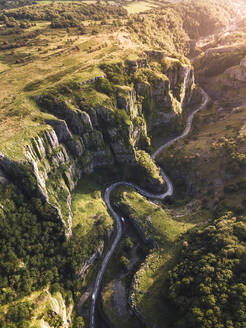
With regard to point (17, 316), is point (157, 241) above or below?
below

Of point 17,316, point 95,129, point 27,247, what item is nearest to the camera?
point 17,316

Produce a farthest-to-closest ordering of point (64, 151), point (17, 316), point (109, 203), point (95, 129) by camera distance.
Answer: point (95, 129) < point (109, 203) < point (64, 151) < point (17, 316)

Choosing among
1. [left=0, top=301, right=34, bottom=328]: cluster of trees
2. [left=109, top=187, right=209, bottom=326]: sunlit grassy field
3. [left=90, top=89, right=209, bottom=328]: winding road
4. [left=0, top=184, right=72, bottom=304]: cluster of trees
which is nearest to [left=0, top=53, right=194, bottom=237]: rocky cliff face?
[left=0, top=184, right=72, bottom=304]: cluster of trees

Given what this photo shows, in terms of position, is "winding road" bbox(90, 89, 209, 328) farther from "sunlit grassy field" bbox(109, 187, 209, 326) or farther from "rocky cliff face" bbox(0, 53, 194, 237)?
"rocky cliff face" bbox(0, 53, 194, 237)

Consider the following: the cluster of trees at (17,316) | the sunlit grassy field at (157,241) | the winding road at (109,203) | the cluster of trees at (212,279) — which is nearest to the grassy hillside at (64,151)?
the cluster of trees at (17,316)

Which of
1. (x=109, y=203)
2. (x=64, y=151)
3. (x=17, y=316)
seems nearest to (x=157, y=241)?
(x=109, y=203)

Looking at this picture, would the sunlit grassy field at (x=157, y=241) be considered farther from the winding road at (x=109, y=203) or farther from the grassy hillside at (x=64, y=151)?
the winding road at (x=109, y=203)

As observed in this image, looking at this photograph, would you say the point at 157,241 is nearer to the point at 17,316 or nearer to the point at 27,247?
the point at 27,247
